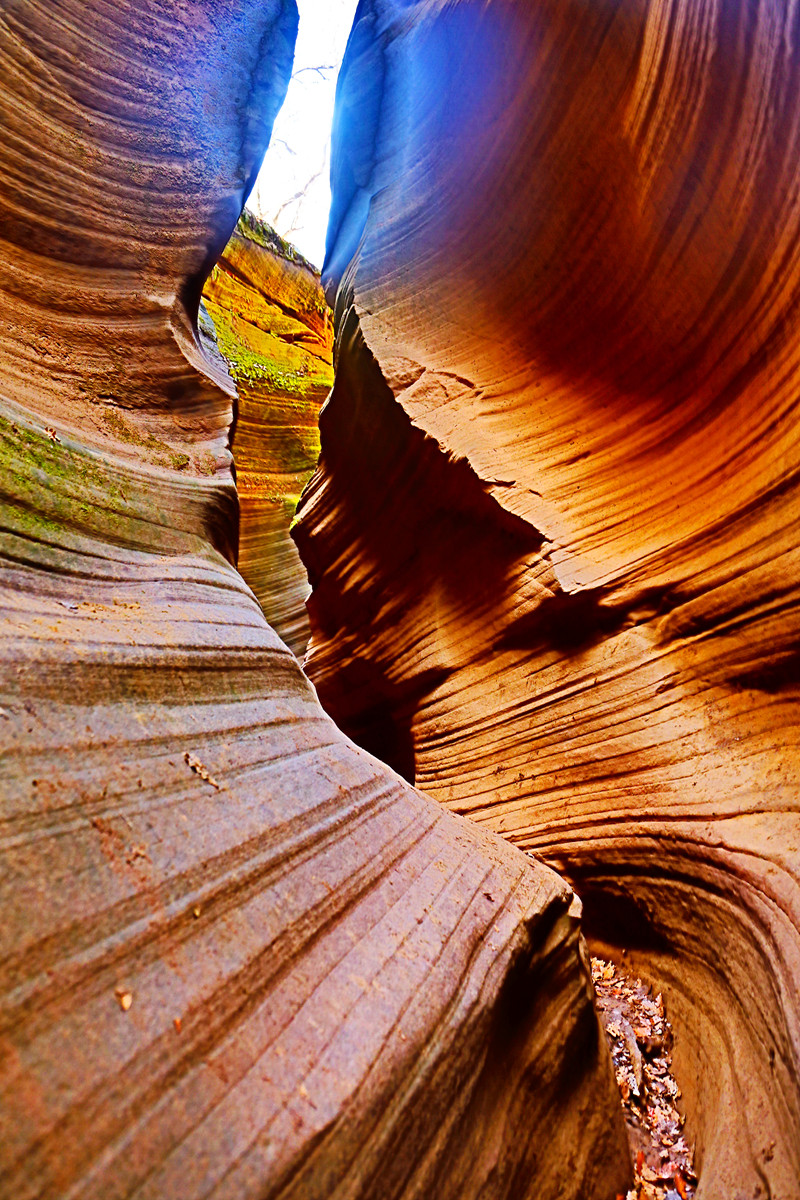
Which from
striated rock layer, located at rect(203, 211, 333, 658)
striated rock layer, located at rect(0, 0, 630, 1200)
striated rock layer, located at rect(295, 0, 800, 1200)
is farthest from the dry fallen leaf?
striated rock layer, located at rect(203, 211, 333, 658)

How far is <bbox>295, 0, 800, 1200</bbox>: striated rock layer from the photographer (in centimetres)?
231

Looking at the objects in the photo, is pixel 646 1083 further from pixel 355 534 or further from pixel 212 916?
pixel 355 534

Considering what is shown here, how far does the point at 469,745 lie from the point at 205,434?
278 centimetres

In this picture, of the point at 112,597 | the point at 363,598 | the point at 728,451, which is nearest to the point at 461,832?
the point at 112,597

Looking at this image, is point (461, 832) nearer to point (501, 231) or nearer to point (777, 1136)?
point (777, 1136)

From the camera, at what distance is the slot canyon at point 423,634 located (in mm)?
1047

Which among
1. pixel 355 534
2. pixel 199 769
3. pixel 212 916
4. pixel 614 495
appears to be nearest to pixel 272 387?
pixel 355 534

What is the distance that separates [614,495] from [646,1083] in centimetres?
291

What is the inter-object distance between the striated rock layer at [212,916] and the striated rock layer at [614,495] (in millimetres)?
739

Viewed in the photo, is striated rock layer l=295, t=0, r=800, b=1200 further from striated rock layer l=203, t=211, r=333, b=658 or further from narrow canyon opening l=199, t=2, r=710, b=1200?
striated rock layer l=203, t=211, r=333, b=658

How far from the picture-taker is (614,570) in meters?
3.21

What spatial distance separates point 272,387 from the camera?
11.0 meters

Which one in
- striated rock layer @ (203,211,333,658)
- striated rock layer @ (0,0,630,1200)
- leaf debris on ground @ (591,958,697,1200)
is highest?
striated rock layer @ (203,211,333,658)

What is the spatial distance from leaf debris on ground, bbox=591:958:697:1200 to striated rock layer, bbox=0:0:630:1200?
21 cm
